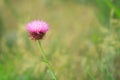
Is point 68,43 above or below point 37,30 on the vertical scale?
above

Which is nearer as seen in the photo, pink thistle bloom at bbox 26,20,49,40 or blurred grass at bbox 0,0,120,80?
pink thistle bloom at bbox 26,20,49,40

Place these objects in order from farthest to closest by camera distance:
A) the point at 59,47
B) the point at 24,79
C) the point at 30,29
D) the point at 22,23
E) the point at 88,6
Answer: the point at 88,6, the point at 22,23, the point at 59,47, the point at 24,79, the point at 30,29

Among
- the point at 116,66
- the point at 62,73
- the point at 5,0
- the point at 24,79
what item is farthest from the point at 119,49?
the point at 5,0

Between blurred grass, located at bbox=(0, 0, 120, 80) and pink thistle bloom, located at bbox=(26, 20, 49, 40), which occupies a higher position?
blurred grass, located at bbox=(0, 0, 120, 80)

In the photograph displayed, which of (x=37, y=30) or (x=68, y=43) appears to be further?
(x=68, y=43)

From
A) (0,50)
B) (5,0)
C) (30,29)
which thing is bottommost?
(30,29)

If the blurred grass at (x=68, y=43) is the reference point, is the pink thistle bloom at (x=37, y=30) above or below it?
below

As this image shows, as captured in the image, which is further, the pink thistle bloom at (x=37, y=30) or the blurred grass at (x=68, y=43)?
the blurred grass at (x=68, y=43)

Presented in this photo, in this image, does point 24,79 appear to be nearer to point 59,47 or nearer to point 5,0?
point 59,47
